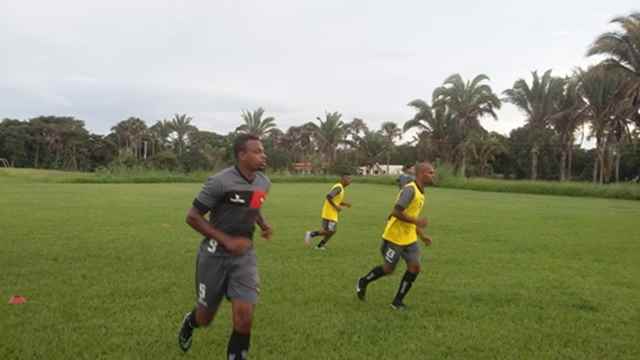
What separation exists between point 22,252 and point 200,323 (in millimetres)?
7210

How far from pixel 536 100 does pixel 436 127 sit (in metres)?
10.4

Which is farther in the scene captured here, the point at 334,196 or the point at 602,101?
the point at 602,101

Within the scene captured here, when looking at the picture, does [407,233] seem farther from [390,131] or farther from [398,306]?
[390,131]

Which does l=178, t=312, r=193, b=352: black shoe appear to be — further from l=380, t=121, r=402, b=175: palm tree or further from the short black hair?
l=380, t=121, r=402, b=175: palm tree

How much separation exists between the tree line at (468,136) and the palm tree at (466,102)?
10 centimetres

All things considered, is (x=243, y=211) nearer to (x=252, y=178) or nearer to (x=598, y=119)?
(x=252, y=178)

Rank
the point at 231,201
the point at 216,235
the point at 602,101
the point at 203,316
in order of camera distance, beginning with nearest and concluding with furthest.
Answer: the point at 216,235
the point at 231,201
the point at 203,316
the point at 602,101

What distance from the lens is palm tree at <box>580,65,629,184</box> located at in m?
41.2

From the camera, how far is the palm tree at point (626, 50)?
38.5 m

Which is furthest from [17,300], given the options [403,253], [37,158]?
[37,158]

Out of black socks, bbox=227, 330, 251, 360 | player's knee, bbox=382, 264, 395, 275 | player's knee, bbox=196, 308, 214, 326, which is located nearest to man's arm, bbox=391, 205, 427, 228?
player's knee, bbox=382, 264, 395, 275

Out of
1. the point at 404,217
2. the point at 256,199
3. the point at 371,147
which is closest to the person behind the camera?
the point at 256,199

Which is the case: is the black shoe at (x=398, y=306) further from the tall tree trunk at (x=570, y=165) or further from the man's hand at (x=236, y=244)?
the tall tree trunk at (x=570, y=165)

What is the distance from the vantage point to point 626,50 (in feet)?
128
